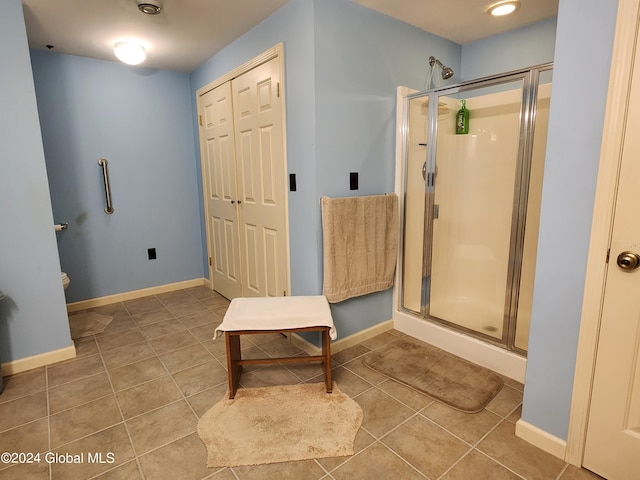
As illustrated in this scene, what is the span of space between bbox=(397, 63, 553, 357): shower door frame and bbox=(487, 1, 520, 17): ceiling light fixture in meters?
0.57

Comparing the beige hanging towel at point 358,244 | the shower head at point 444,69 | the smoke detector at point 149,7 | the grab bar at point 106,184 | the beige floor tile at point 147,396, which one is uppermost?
the smoke detector at point 149,7

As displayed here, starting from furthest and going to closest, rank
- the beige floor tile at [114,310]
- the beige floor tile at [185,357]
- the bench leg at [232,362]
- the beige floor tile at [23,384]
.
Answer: the beige floor tile at [114,310] → the beige floor tile at [185,357] → the beige floor tile at [23,384] → the bench leg at [232,362]

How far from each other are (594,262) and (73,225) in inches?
144

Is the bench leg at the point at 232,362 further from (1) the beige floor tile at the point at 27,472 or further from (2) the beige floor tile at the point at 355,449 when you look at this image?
(1) the beige floor tile at the point at 27,472

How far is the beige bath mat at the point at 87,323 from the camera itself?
8.78ft

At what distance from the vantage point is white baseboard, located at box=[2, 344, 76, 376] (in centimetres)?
212

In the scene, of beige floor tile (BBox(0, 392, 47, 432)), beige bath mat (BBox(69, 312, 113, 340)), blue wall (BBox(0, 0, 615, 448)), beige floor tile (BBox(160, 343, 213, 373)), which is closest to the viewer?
blue wall (BBox(0, 0, 615, 448))

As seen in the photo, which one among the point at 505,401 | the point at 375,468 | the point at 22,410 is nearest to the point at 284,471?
the point at 375,468

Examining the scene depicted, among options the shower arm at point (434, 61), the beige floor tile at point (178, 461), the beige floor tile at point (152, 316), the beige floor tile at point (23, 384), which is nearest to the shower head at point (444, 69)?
the shower arm at point (434, 61)

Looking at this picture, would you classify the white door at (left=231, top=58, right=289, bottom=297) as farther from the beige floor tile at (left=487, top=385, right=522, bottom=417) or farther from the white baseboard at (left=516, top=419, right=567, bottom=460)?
the white baseboard at (left=516, top=419, right=567, bottom=460)

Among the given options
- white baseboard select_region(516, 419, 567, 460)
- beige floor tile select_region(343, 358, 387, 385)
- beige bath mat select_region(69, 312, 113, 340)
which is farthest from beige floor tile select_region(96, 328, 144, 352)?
white baseboard select_region(516, 419, 567, 460)

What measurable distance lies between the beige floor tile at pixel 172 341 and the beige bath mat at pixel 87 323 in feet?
1.81

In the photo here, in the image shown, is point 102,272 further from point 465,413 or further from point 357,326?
point 465,413

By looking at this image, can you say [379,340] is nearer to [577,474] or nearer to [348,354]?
[348,354]
